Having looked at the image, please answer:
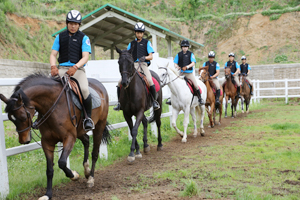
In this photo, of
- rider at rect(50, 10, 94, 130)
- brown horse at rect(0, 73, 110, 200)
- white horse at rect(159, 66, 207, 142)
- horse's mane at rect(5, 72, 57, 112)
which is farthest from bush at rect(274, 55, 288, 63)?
horse's mane at rect(5, 72, 57, 112)

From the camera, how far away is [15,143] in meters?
7.45

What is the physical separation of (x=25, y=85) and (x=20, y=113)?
1.59 feet

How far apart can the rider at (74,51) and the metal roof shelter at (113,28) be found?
1098 centimetres

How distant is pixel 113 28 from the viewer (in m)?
18.0

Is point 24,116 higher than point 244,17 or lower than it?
lower

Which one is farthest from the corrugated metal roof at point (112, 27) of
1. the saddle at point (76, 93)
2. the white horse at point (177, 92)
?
the saddle at point (76, 93)

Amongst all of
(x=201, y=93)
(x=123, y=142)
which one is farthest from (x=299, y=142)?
(x=123, y=142)

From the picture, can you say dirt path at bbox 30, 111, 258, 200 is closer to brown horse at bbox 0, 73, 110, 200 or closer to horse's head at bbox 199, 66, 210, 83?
brown horse at bbox 0, 73, 110, 200

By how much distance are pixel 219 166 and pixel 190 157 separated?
115 centimetres

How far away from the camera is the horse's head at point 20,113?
3.66 metres

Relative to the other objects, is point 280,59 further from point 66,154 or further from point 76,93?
point 66,154

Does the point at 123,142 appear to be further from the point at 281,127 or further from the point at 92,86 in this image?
the point at 281,127

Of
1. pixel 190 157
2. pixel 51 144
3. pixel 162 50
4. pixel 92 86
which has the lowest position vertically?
pixel 190 157

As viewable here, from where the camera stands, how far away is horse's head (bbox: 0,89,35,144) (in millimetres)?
3661
